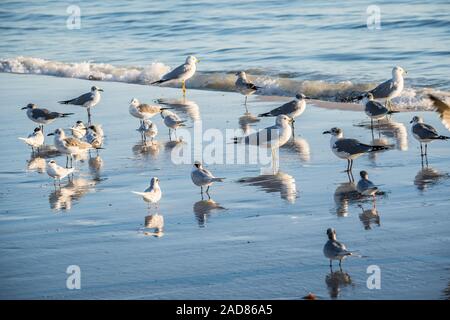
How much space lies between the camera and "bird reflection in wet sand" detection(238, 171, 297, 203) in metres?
10.9

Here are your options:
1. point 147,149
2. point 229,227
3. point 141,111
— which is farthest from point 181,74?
point 229,227

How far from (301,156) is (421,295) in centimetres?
550

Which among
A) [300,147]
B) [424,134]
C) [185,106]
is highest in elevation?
[185,106]

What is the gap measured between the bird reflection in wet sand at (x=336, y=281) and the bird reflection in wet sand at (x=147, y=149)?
5.60 meters

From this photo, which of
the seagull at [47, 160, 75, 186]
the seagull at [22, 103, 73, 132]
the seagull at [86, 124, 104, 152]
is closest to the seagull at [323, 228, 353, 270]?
the seagull at [47, 160, 75, 186]

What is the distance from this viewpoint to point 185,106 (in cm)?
1736

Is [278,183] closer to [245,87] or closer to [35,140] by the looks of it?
[35,140]

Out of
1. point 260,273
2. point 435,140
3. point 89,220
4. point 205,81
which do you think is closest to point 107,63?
point 205,81

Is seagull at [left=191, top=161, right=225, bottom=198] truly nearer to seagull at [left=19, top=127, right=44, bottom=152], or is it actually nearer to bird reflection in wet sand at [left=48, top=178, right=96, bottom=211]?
bird reflection in wet sand at [left=48, top=178, right=96, bottom=211]

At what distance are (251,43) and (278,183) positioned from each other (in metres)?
13.6

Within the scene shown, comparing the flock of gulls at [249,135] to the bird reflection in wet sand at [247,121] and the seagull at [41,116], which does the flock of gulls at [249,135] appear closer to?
the seagull at [41,116]

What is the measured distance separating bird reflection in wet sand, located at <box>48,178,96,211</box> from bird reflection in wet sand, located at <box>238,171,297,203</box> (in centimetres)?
201
